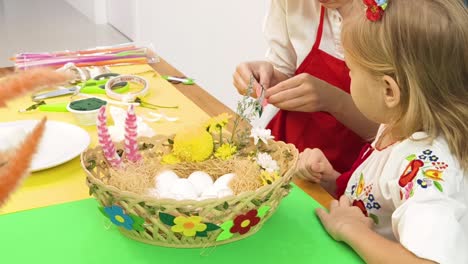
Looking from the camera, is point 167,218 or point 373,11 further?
point 373,11

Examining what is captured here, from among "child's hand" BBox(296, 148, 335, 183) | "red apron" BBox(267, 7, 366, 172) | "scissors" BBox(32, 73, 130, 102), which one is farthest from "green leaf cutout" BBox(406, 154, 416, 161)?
"scissors" BBox(32, 73, 130, 102)

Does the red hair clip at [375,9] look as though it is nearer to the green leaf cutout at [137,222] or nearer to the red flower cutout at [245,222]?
the red flower cutout at [245,222]

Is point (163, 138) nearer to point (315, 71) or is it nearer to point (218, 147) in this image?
point (218, 147)

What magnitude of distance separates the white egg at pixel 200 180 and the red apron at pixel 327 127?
1.72ft

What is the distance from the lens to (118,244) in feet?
2.57

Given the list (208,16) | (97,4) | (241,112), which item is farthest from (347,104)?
(97,4)

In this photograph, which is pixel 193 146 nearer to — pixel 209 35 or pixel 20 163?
pixel 20 163

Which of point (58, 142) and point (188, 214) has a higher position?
point (188, 214)

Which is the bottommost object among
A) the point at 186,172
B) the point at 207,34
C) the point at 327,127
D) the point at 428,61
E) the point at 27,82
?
the point at 207,34

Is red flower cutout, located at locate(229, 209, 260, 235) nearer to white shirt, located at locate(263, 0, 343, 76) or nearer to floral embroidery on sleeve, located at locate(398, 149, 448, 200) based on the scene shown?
floral embroidery on sleeve, located at locate(398, 149, 448, 200)

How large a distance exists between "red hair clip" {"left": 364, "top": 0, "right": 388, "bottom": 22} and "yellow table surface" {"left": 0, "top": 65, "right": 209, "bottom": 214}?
0.43m

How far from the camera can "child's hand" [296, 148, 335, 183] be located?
3.39ft

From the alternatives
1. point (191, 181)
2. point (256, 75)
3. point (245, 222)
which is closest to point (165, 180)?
point (191, 181)

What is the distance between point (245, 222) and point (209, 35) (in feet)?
7.00
